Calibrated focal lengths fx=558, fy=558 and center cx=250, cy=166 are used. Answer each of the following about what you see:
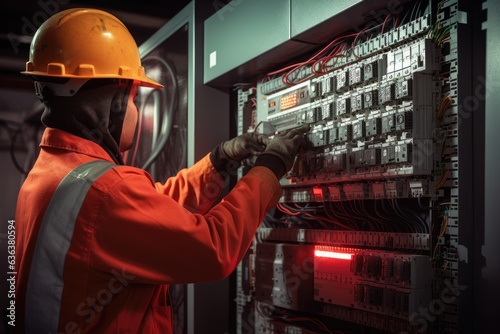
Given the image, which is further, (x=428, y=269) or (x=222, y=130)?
(x=222, y=130)

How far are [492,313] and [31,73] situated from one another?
1.62 meters

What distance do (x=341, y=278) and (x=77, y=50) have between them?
1.24 metres

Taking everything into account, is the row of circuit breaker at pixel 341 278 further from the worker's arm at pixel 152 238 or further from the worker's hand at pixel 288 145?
the worker's arm at pixel 152 238

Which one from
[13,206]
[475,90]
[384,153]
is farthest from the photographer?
[13,206]

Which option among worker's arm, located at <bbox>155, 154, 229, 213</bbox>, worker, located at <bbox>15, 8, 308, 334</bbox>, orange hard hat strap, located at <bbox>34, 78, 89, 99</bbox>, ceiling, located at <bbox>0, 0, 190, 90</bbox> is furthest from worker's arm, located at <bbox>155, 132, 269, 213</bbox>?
ceiling, located at <bbox>0, 0, 190, 90</bbox>

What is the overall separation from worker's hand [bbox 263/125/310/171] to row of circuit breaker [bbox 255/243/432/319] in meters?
0.40

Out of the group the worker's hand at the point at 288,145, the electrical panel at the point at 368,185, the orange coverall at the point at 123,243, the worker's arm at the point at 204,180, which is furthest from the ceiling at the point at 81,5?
the orange coverall at the point at 123,243

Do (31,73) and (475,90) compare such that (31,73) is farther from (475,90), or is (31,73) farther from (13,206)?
(13,206)

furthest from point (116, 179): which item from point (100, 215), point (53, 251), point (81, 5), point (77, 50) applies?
point (81, 5)

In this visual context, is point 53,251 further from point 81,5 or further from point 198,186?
point 81,5

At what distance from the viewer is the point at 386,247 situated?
2.00 meters

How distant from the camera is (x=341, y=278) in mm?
2086

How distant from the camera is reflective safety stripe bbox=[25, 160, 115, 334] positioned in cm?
160

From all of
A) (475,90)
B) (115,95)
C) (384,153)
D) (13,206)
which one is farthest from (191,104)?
(13,206)
